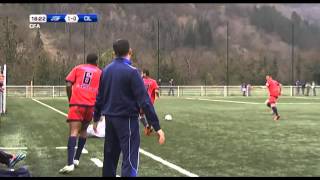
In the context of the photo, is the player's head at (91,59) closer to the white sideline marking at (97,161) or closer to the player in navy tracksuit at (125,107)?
the white sideline marking at (97,161)

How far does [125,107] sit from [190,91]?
2316 inches

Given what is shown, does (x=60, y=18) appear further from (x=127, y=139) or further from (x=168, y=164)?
(x=127, y=139)

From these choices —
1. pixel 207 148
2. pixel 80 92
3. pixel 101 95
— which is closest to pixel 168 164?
pixel 80 92

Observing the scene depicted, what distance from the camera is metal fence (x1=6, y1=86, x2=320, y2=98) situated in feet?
192

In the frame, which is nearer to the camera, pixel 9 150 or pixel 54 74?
pixel 9 150

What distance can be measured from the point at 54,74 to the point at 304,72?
44.4m

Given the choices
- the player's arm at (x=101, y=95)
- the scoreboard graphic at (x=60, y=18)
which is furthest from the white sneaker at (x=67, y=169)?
the scoreboard graphic at (x=60, y=18)

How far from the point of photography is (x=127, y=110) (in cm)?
656

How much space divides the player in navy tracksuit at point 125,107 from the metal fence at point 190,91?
52046 mm

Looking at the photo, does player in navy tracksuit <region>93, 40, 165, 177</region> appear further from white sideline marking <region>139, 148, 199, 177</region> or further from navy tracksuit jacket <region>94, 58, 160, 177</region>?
white sideline marking <region>139, 148, 199, 177</region>

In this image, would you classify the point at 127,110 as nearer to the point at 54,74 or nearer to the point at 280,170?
the point at 280,170

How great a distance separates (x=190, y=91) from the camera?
6525cm

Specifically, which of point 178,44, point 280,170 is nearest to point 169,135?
point 280,170

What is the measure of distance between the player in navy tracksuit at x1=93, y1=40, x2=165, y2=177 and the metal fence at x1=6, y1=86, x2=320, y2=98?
52.0 meters
